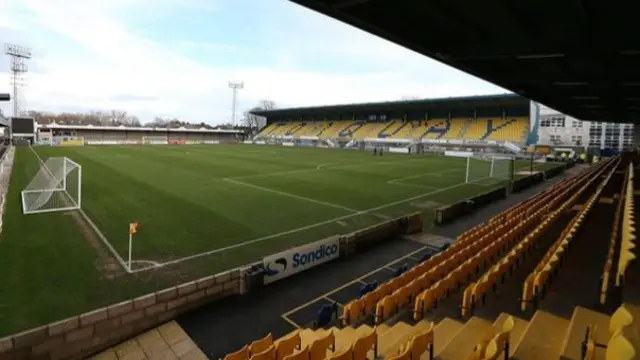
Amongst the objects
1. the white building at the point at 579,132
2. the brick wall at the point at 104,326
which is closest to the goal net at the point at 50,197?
the brick wall at the point at 104,326

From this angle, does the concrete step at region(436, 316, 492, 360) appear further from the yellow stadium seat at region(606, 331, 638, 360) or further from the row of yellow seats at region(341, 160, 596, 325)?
the yellow stadium seat at region(606, 331, 638, 360)

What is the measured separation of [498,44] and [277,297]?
26.5 feet

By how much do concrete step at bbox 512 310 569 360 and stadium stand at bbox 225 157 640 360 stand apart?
0.5 inches

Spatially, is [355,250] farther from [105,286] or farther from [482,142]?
[482,142]

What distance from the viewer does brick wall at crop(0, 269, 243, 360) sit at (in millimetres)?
6320

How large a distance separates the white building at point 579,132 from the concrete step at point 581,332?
54.7 meters

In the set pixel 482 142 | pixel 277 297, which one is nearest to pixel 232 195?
pixel 277 297

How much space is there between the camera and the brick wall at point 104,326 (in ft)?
20.7

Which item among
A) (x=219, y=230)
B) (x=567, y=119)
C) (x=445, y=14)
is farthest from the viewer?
(x=567, y=119)

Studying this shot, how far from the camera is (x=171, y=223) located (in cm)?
1492

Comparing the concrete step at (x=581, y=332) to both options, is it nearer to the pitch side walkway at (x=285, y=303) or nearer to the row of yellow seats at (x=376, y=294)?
the row of yellow seats at (x=376, y=294)

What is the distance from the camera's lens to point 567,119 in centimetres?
5503

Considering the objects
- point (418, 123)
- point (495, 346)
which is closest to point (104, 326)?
point (495, 346)

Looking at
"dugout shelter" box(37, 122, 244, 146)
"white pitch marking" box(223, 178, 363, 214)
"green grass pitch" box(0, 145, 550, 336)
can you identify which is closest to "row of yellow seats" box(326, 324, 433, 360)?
"green grass pitch" box(0, 145, 550, 336)
